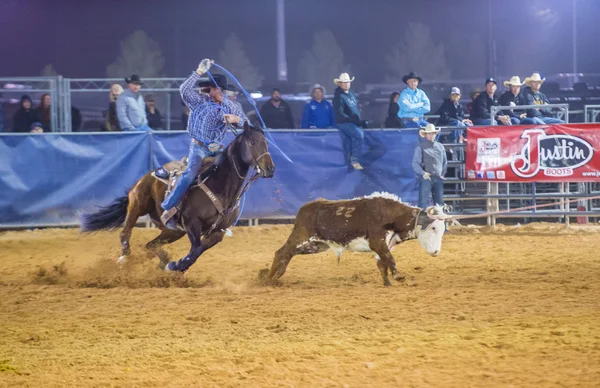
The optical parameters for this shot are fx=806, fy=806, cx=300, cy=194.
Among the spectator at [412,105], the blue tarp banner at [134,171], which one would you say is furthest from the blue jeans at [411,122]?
the blue tarp banner at [134,171]

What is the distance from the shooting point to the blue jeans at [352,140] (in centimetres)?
1397

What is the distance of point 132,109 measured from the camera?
14.4m

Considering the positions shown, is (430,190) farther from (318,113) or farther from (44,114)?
(44,114)

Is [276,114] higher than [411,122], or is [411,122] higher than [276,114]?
[276,114]

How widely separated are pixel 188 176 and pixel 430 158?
5.32 metres

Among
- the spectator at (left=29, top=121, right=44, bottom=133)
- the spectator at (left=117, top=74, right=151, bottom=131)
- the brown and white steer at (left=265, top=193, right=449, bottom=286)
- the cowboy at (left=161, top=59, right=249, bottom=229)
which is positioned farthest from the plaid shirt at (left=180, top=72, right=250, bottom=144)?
the spectator at (left=29, top=121, right=44, bottom=133)

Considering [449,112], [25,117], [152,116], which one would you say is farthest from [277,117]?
[25,117]

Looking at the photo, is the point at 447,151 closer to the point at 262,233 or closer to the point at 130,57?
the point at 262,233

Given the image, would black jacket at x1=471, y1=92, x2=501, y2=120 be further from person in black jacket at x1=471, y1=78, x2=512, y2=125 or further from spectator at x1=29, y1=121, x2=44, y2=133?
spectator at x1=29, y1=121, x2=44, y2=133

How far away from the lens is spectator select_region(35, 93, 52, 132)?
15.6 metres

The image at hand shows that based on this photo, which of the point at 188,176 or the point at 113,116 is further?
the point at 113,116

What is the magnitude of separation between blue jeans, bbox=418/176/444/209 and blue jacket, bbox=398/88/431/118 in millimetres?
1545

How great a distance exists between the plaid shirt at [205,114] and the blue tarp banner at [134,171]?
14.7 ft

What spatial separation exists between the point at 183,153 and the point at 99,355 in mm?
8008
